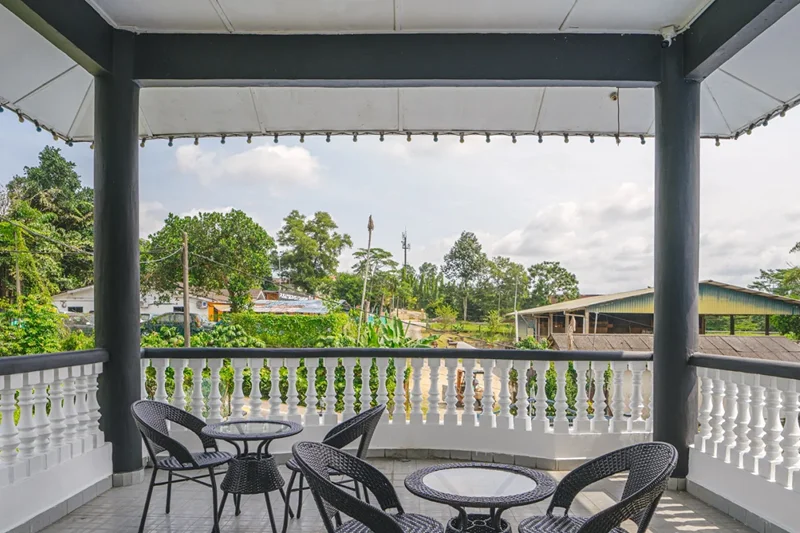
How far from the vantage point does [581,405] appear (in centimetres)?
477

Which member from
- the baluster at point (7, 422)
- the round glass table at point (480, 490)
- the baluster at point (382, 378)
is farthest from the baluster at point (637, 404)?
the baluster at point (7, 422)

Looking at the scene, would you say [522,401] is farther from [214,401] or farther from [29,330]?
[29,330]

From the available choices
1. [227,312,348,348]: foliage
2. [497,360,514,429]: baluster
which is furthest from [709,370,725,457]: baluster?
[227,312,348,348]: foliage

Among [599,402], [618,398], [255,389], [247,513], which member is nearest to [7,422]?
[247,513]

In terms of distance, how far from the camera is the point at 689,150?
13.8 ft

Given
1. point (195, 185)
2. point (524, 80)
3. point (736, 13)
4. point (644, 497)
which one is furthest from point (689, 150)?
point (195, 185)

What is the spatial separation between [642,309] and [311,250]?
1456 centimetres

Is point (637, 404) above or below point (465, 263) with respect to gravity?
below

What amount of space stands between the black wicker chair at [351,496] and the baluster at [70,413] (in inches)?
86.8

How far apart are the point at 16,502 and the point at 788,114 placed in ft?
19.4

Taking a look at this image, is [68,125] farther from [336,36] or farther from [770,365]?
[770,365]

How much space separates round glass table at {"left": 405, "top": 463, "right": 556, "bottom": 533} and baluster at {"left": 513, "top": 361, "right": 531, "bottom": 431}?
7.25 ft

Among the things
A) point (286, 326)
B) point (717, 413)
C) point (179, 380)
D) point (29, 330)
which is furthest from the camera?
point (286, 326)

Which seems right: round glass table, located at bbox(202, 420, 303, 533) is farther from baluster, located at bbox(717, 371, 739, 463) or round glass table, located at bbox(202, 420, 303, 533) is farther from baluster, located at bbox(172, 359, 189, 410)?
baluster, located at bbox(717, 371, 739, 463)
